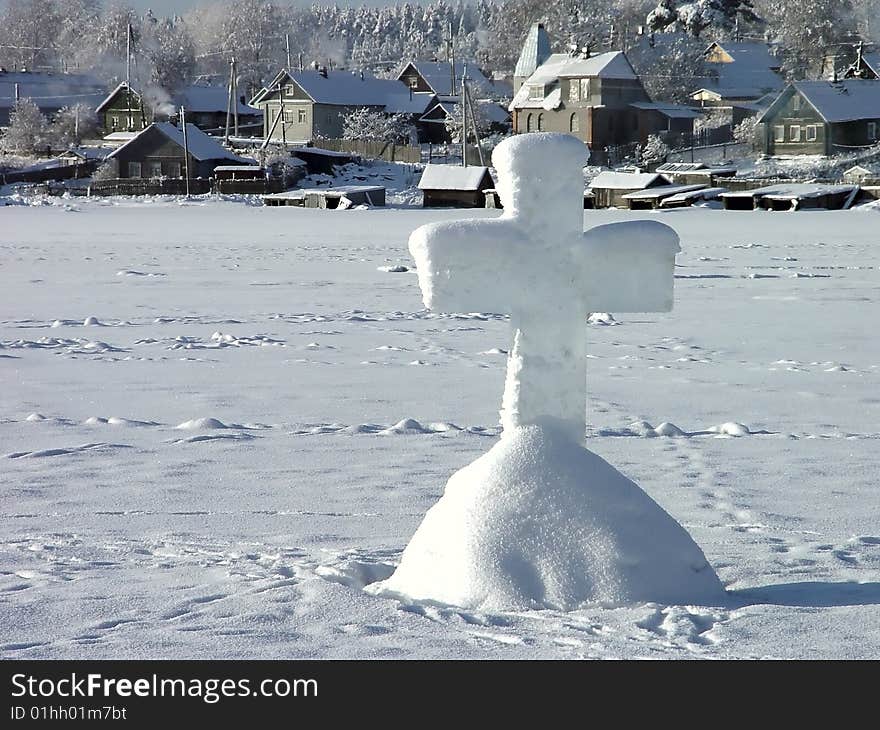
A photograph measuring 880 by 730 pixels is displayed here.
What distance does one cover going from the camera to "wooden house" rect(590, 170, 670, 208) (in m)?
60.5

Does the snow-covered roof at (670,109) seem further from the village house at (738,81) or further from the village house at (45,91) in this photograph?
the village house at (45,91)

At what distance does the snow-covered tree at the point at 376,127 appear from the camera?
290ft

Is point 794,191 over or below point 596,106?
below

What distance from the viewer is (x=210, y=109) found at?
4112 inches

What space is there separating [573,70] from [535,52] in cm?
1198

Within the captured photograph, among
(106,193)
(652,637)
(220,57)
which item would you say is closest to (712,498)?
(652,637)

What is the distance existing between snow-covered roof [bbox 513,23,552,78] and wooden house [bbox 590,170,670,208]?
30.1 metres

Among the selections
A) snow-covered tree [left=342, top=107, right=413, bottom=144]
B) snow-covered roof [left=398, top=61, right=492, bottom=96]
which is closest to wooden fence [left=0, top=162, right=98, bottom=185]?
snow-covered tree [left=342, top=107, right=413, bottom=144]

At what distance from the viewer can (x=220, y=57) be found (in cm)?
15462

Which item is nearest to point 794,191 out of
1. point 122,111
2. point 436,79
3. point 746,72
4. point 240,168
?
point 240,168

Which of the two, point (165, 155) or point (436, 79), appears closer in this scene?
point (165, 155)

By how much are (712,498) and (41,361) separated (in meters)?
7.51

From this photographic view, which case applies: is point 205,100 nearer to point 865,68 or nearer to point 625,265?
point 865,68

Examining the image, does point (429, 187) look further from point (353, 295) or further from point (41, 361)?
point (41, 361)
